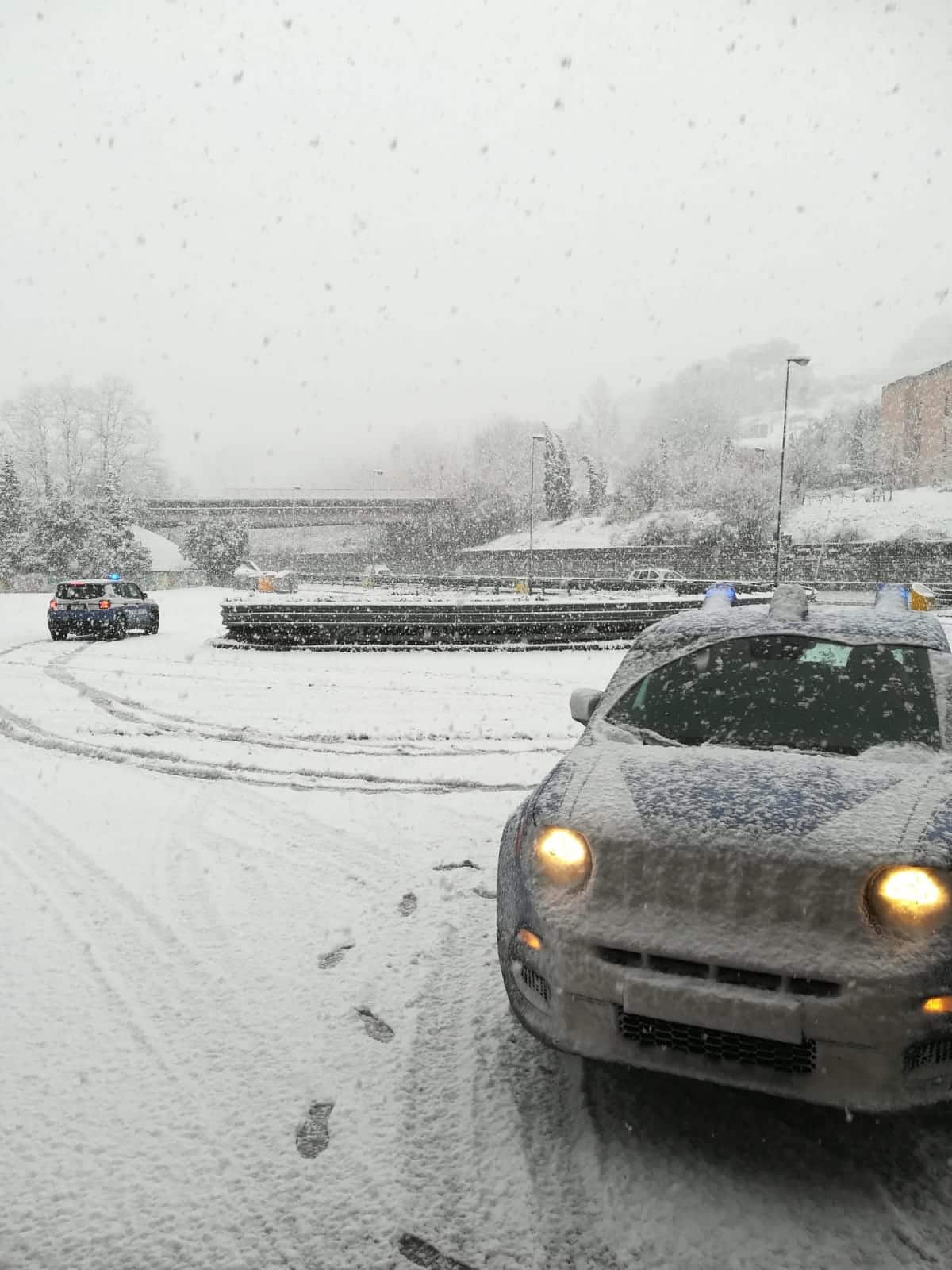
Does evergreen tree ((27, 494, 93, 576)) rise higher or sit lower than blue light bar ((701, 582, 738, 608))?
lower

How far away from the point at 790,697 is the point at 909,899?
129 cm

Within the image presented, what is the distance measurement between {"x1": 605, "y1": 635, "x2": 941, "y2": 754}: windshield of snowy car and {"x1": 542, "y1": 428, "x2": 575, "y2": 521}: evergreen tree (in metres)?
109

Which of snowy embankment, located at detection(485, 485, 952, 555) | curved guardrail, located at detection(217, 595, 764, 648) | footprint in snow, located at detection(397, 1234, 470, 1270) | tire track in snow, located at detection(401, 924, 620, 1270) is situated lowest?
snowy embankment, located at detection(485, 485, 952, 555)

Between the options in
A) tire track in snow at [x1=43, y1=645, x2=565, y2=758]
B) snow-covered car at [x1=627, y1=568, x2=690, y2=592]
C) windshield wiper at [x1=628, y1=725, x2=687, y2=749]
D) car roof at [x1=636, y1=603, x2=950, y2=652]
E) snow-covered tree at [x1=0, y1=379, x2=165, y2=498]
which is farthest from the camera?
snow-covered tree at [x1=0, y1=379, x2=165, y2=498]

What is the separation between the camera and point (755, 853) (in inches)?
98.1

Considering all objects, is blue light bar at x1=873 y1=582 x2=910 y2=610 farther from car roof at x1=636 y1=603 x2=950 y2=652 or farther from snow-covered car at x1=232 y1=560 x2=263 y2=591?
snow-covered car at x1=232 y1=560 x2=263 y2=591

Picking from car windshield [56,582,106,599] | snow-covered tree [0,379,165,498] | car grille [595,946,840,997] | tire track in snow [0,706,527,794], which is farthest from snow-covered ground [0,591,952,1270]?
snow-covered tree [0,379,165,498]

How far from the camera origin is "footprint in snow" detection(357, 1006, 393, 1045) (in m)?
3.29

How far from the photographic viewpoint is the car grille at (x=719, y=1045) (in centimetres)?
234

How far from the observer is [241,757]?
809 centimetres

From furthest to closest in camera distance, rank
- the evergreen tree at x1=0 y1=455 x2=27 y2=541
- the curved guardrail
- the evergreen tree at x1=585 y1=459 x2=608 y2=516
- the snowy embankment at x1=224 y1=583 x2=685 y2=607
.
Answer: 1. the evergreen tree at x1=585 y1=459 x2=608 y2=516
2. the evergreen tree at x1=0 y1=455 x2=27 y2=541
3. the snowy embankment at x1=224 y1=583 x2=685 y2=607
4. the curved guardrail

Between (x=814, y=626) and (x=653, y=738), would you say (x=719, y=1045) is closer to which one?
(x=653, y=738)

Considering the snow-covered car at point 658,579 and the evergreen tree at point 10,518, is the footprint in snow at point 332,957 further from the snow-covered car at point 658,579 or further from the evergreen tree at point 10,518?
the evergreen tree at point 10,518

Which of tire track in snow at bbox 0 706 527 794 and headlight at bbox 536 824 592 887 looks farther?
tire track in snow at bbox 0 706 527 794
